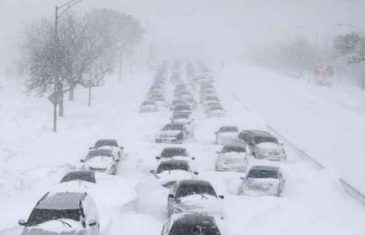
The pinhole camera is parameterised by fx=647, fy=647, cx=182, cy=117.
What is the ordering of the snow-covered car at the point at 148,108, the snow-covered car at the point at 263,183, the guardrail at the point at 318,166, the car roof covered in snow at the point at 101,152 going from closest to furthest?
1. the snow-covered car at the point at 263,183
2. the guardrail at the point at 318,166
3. the car roof covered in snow at the point at 101,152
4. the snow-covered car at the point at 148,108

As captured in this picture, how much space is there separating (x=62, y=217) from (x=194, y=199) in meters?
4.80

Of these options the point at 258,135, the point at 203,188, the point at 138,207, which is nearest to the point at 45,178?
the point at 138,207

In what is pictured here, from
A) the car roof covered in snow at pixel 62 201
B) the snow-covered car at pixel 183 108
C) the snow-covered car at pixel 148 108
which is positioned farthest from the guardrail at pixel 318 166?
the car roof covered in snow at pixel 62 201

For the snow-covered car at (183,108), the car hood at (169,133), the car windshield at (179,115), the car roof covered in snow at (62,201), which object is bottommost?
the snow-covered car at (183,108)

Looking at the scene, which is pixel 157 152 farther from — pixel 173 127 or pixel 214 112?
pixel 214 112

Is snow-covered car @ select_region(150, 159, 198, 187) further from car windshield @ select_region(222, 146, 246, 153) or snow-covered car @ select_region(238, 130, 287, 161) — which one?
snow-covered car @ select_region(238, 130, 287, 161)

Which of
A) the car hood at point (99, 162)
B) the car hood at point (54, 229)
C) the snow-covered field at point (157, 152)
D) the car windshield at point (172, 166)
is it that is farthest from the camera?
the car hood at point (99, 162)

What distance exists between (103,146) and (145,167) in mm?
2809

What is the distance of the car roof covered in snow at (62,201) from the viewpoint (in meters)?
A: 15.4

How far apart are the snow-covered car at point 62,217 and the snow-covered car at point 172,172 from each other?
24.9 ft

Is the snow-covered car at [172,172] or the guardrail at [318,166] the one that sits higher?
the snow-covered car at [172,172]

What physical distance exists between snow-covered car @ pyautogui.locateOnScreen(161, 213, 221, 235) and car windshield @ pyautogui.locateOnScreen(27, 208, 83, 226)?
2.19 metres

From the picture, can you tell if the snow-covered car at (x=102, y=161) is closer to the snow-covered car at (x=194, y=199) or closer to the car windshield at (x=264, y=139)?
the snow-covered car at (x=194, y=199)

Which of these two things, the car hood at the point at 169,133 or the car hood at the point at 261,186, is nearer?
the car hood at the point at 261,186
